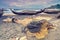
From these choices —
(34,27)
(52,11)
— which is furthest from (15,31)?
(52,11)

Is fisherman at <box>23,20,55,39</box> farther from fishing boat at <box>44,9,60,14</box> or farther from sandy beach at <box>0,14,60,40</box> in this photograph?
fishing boat at <box>44,9,60,14</box>

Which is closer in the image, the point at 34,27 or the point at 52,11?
the point at 34,27

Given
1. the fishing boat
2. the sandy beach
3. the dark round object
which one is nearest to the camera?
the sandy beach

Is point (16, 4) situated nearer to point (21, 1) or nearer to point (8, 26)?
point (21, 1)

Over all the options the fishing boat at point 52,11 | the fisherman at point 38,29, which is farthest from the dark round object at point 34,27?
the fishing boat at point 52,11

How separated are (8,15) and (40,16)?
0.57 m

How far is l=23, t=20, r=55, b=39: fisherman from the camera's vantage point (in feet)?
7.73

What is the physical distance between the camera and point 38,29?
→ 8.05 ft

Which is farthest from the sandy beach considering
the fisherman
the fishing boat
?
the fishing boat

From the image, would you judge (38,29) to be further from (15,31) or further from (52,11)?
(52,11)

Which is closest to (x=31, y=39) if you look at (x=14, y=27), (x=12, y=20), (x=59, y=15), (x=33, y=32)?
(x=33, y=32)

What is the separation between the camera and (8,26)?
267 cm

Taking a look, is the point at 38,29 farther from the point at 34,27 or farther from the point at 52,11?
the point at 52,11

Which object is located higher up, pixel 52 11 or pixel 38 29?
pixel 52 11
